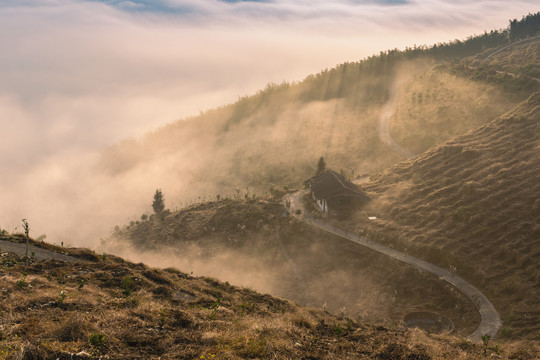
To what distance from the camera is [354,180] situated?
73375 millimetres

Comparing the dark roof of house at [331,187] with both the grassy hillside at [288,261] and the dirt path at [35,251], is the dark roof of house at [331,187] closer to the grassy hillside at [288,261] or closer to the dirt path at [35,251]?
the grassy hillside at [288,261]

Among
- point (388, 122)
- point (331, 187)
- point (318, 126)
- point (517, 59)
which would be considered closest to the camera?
point (331, 187)

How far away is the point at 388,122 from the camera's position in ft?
350

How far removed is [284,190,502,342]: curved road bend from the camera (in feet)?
96.7

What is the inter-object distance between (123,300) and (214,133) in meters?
131

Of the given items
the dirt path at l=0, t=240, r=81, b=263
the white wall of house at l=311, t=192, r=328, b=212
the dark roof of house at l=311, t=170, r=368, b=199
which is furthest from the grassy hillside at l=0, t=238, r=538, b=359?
the dark roof of house at l=311, t=170, r=368, b=199

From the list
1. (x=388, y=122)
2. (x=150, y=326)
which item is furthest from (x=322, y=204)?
(x=388, y=122)

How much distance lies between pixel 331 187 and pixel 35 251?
41.3 metres

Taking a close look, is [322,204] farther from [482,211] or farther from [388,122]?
[388,122]

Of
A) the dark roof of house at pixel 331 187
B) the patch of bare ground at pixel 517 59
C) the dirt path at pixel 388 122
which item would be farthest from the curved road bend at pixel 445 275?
the patch of bare ground at pixel 517 59

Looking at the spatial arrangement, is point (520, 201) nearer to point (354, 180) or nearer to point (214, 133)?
point (354, 180)

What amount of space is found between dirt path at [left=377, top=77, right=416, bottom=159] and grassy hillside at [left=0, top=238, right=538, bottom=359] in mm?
71622

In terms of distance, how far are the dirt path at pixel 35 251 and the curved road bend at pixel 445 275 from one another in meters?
33.7

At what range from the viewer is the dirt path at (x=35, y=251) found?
28.2 metres
